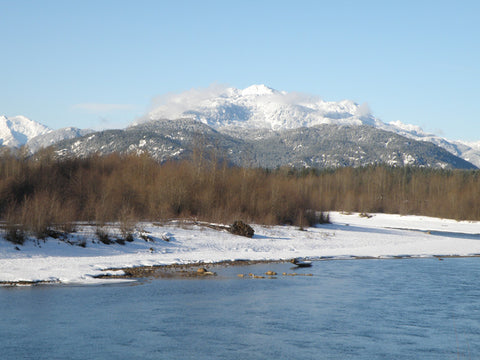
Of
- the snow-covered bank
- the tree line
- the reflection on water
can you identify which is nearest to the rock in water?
the snow-covered bank

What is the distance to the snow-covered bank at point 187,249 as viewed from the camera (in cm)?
2814

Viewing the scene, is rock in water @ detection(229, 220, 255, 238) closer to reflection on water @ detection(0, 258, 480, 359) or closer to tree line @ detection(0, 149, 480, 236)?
tree line @ detection(0, 149, 480, 236)

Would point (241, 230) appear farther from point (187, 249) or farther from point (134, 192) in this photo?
point (134, 192)

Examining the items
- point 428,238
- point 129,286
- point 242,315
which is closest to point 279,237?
point 428,238

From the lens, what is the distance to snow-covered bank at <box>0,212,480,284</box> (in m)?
28.1

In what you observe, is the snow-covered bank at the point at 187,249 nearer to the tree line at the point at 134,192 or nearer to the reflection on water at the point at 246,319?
the tree line at the point at 134,192

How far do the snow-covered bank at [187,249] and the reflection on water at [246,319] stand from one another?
14.7 feet

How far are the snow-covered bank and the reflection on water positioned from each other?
448 cm

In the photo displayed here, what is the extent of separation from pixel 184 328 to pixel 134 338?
2041 millimetres

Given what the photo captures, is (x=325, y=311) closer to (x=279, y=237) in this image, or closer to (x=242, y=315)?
(x=242, y=315)

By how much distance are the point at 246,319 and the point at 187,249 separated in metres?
20.5

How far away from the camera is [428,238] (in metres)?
63.1

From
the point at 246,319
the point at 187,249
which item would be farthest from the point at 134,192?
the point at 246,319

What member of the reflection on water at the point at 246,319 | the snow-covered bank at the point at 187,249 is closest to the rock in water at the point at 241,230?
the snow-covered bank at the point at 187,249
